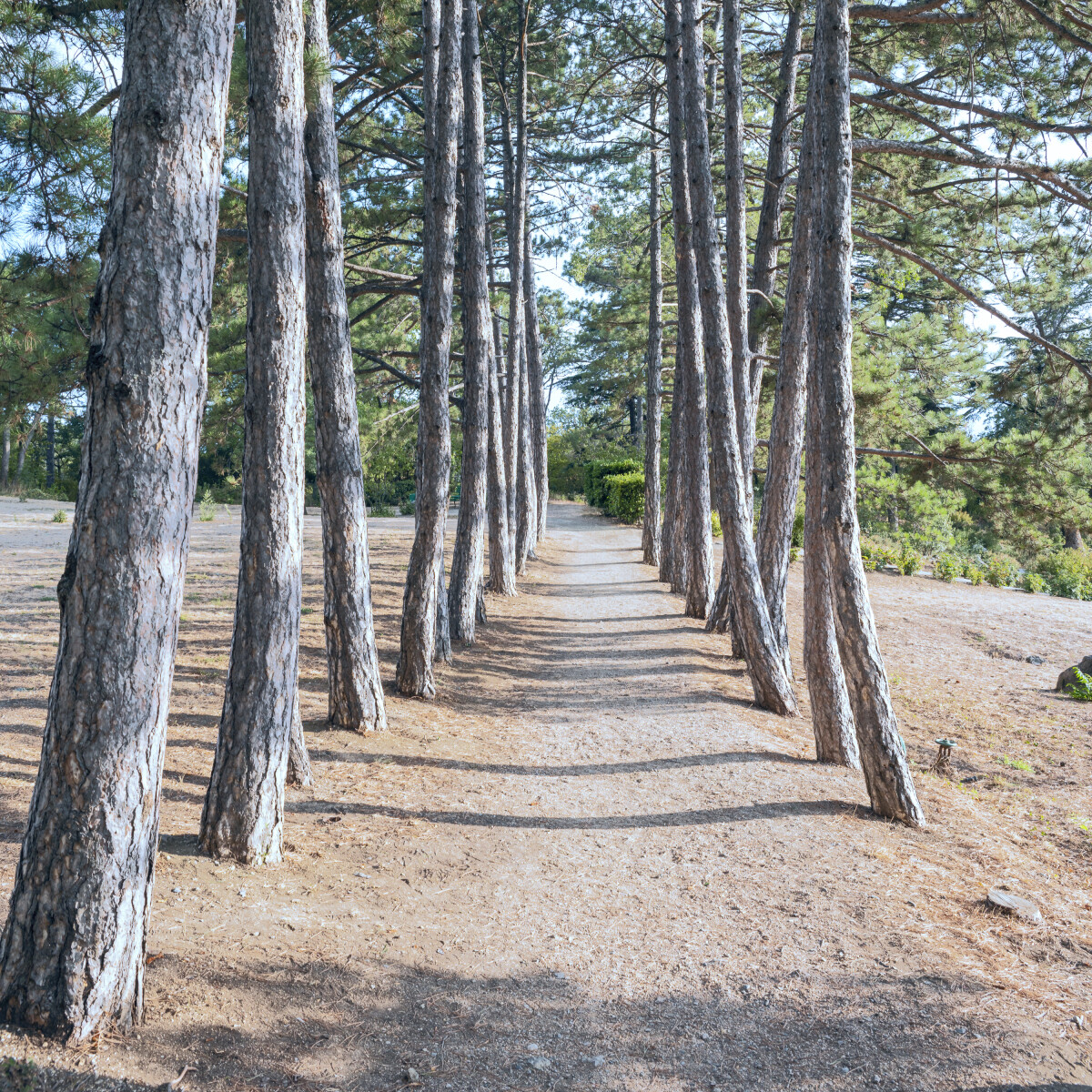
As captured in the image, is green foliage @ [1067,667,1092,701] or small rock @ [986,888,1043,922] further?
green foliage @ [1067,667,1092,701]

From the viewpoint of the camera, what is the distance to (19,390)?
19.0 feet

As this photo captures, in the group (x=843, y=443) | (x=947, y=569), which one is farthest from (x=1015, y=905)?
(x=947, y=569)

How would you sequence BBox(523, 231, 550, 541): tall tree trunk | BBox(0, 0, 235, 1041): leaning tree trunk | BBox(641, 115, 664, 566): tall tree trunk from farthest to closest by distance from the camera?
BBox(523, 231, 550, 541): tall tree trunk → BBox(641, 115, 664, 566): tall tree trunk → BBox(0, 0, 235, 1041): leaning tree trunk

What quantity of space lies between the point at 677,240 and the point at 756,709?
591cm

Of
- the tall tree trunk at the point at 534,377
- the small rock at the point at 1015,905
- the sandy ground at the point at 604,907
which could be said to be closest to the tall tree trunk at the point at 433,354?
the sandy ground at the point at 604,907

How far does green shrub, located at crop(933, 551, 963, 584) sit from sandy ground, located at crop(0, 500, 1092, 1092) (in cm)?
949

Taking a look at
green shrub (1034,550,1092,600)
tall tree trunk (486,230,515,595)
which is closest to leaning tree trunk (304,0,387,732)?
tall tree trunk (486,230,515,595)

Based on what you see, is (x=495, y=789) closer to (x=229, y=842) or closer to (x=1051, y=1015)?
(x=229, y=842)

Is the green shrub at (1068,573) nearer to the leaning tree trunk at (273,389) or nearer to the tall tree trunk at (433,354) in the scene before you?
the tall tree trunk at (433,354)

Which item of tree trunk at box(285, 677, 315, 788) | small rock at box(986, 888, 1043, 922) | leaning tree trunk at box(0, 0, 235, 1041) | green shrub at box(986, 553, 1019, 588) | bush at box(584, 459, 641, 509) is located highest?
bush at box(584, 459, 641, 509)

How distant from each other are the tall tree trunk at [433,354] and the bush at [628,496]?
21.2 m

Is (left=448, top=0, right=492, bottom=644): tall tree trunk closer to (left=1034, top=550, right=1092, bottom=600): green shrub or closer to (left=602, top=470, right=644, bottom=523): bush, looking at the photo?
(left=1034, top=550, right=1092, bottom=600): green shrub

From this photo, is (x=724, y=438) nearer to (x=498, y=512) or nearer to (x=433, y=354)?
(x=433, y=354)

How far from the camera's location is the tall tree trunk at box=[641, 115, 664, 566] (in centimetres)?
1566
